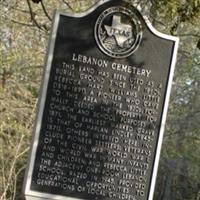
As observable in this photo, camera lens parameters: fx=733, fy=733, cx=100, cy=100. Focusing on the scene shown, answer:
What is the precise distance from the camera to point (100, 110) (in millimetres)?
8469

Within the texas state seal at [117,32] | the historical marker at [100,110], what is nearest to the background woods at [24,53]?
the texas state seal at [117,32]

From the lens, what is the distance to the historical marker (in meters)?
8.34

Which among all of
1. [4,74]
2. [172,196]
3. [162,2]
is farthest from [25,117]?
[172,196]

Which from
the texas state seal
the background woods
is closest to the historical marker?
the texas state seal

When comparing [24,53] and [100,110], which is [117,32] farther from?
[24,53]

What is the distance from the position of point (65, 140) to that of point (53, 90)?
0.59 meters

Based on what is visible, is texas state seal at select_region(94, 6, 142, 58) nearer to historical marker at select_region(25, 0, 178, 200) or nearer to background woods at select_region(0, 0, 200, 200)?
historical marker at select_region(25, 0, 178, 200)

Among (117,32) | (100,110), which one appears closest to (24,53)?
(117,32)

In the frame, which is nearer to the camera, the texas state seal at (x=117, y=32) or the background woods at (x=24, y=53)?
the texas state seal at (x=117, y=32)

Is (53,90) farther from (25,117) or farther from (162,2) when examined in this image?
(25,117)

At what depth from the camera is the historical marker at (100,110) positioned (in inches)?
328

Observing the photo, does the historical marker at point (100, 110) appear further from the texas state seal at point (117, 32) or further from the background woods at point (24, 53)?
the background woods at point (24, 53)

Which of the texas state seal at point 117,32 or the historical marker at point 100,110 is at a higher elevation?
the texas state seal at point 117,32

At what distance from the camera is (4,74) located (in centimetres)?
1661
